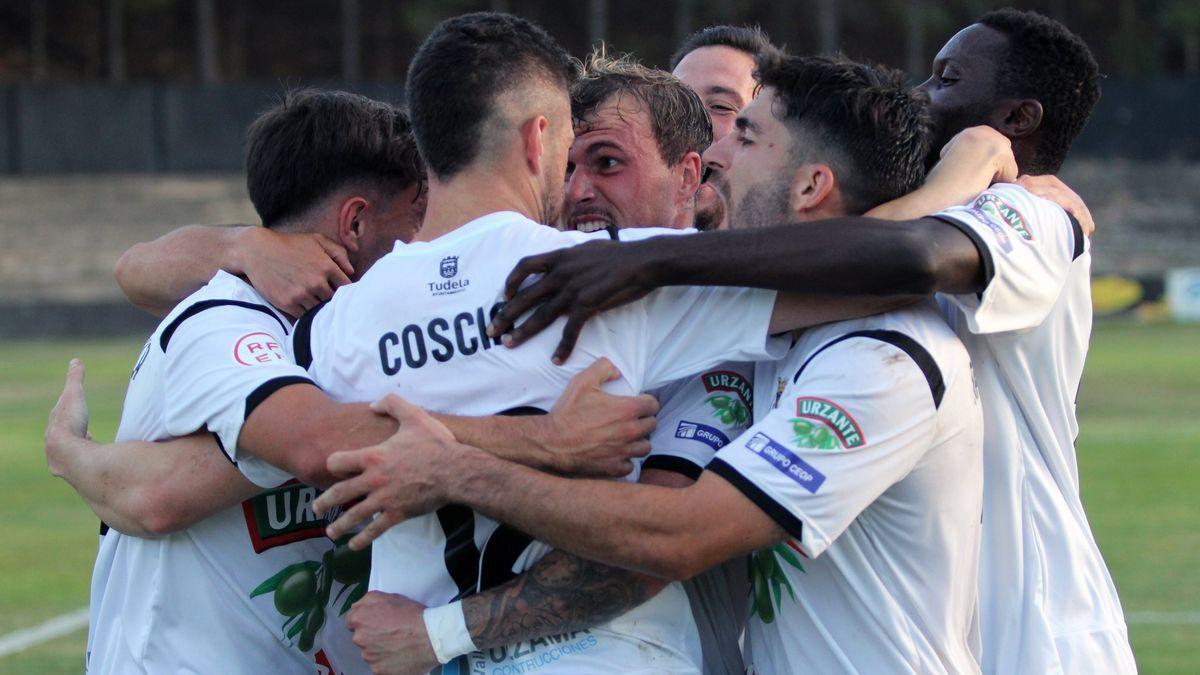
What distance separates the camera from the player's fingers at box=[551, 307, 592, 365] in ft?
9.82

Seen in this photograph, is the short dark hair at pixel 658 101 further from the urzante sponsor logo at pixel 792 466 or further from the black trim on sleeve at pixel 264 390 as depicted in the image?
the urzante sponsor logo at pixel 792 466

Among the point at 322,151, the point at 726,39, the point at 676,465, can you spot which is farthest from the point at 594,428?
the point at 726,39

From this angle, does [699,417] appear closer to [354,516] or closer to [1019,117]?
[354,516]

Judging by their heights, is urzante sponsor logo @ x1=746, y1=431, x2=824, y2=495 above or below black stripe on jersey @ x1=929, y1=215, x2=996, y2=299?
below

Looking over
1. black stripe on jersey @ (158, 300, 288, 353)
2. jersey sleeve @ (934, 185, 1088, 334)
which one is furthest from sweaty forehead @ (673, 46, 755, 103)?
black stripe on jersey @ (158, 300, 288, 353)

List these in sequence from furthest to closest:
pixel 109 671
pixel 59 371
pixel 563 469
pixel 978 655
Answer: pixel 59 371
pixel 109 671
pixel 978 655
pixel 563 469

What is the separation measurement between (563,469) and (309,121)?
130 centimetres

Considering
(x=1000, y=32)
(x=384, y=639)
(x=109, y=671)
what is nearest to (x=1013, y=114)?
(x=1000, y=32)

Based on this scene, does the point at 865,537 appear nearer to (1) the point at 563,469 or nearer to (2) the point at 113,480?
(1) the point at 563,469

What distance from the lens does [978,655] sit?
3.35m

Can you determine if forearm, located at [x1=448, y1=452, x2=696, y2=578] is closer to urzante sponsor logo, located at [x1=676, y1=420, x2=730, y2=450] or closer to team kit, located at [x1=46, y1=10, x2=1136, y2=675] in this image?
team kit, located at [x1=46, y1=10, x2=1136, y2=675]

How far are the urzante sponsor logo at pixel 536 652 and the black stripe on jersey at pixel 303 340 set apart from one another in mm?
781

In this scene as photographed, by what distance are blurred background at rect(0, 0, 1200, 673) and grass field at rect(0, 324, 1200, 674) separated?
8 cm

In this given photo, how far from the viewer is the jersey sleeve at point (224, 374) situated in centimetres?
317
